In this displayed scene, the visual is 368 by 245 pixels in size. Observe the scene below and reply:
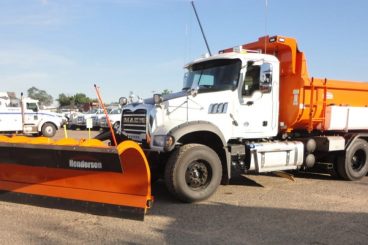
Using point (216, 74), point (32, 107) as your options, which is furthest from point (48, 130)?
point (216, 74)

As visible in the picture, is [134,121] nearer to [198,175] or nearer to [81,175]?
[198,175]

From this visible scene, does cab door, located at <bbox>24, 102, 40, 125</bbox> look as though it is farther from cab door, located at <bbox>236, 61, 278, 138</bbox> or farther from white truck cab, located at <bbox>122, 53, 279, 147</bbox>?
cab door, located at <bbox>236, 61, 278, 138</bbox>

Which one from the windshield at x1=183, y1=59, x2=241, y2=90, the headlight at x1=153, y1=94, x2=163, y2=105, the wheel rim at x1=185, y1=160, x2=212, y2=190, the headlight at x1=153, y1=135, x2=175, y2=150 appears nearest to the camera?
the headlight at x1=153, y1=135, x2=175, y2=150

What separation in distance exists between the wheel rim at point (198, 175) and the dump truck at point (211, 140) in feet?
0.06

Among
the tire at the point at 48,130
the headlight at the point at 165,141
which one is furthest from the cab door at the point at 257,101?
the tire at the point at 48,130

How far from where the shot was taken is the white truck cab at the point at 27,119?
23.5 meters

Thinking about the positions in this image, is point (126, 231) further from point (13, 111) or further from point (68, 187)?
point (13, 111)

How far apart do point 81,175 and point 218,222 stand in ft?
7.40

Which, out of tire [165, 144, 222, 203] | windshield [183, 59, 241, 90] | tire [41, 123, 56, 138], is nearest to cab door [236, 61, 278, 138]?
windshield [183, 59, 241, 90]

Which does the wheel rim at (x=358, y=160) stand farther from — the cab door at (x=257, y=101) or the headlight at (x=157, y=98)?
the headlight at (x=157, y=98)

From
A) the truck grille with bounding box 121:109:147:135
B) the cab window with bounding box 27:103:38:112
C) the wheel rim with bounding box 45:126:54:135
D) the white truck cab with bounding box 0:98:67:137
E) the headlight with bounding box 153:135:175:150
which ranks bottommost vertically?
the wheel rim with bounding box 45:126:54:135

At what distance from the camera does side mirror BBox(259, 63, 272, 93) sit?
27.0ft

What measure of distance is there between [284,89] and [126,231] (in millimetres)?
5260

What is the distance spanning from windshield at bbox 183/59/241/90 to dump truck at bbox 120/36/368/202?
2 cm
